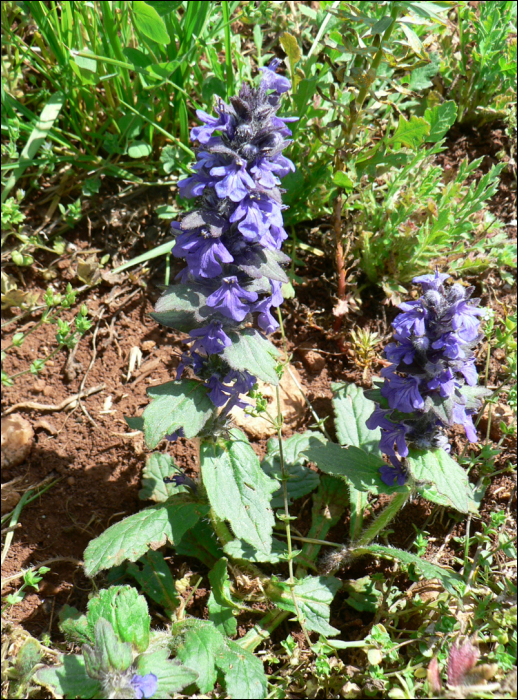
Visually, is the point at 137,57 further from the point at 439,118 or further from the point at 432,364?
the point at 432,364

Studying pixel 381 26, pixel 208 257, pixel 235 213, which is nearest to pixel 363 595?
pixel 208 257

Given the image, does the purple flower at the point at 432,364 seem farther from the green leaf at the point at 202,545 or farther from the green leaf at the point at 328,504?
the green leaf at the point at 202,545

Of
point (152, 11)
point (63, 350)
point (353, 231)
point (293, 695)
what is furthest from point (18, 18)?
point (293, 695)

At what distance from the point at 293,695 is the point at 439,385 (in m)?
1.62

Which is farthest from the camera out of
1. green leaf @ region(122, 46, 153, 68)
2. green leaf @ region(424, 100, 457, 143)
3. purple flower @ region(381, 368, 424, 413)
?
green leaf @ region(122, 46, 153, 68)

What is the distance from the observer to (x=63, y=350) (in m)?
3.66

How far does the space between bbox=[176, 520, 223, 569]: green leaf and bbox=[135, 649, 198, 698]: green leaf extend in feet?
2.66

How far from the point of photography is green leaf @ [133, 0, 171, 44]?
3.06 m

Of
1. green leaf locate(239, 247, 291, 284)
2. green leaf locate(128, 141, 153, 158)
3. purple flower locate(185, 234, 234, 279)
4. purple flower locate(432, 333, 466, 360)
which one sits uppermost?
green leaf locate(128, 141, 153, 158)

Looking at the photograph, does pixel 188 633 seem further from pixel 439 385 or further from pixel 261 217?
pixel 261 217

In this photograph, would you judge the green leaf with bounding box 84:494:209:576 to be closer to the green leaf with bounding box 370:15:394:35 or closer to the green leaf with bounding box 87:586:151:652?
the green leaf with bounding box 87:586:151:652

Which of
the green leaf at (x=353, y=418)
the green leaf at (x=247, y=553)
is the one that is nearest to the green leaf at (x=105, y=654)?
the green leaf at (x=247, y=553)

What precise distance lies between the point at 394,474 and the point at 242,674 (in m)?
1.10

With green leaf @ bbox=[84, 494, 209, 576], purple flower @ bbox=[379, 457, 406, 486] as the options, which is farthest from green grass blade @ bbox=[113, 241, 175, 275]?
purple flower @ bbox=[379, 457, 406, 486]
